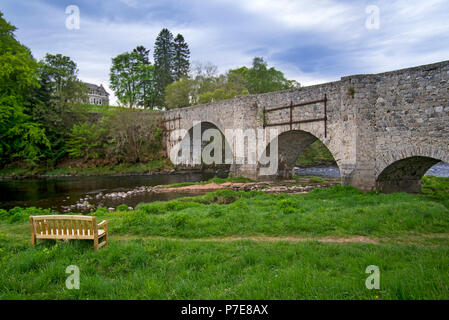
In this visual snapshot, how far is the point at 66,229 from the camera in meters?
5.65

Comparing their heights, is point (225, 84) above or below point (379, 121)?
above

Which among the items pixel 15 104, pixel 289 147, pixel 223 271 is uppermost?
pixel 15 104

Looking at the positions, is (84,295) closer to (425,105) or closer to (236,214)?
(236,214)

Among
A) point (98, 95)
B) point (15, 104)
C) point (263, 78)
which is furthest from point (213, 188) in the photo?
point (98, 95)

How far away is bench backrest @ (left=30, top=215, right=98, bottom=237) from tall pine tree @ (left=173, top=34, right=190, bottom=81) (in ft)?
163

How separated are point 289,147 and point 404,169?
8109 millimetres

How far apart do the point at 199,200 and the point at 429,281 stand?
35.2 feet

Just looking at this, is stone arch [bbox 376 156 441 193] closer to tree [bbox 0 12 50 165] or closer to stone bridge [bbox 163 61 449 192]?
stone bridge [bbox 163 61 449 192]

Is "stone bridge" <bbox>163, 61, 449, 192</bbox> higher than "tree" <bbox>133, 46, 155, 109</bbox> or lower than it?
lower

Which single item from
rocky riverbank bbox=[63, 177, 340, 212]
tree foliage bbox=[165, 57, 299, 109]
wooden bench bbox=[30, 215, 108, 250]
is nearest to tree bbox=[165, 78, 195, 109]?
tree foliage bbox=[165, 57, 299, 109]

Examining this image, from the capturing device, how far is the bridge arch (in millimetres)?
10755

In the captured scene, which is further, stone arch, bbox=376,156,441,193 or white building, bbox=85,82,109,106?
white building, bbox=85,82,109,106

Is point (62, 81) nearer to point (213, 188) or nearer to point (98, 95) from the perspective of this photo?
point (213, 188)

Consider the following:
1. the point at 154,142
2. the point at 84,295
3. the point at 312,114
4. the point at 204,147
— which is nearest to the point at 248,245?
the point at 84,295
